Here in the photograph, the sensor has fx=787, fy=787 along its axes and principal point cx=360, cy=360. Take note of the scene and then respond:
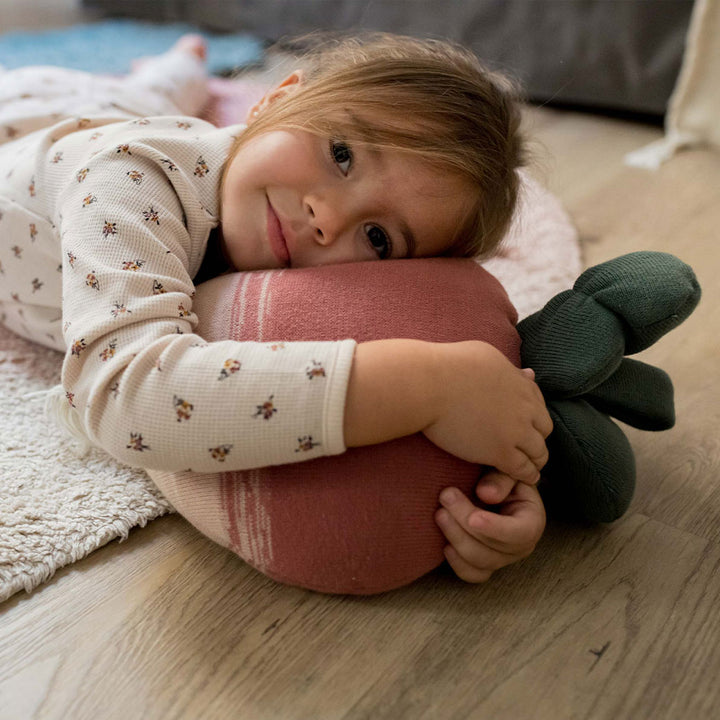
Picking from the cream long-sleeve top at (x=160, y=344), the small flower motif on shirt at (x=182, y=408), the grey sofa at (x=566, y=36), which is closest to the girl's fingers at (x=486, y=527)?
the cream long-sleeve top at (x=160, y=344)

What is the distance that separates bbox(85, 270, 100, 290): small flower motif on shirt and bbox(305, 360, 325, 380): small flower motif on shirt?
8.5 inches

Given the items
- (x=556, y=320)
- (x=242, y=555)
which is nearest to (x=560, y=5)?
(x=556, y=320)

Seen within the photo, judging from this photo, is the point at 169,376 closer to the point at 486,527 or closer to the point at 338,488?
the point at 338,488

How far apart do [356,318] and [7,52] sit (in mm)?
1774

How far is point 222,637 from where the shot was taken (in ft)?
2.13

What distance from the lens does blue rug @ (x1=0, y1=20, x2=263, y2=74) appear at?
6.79ft

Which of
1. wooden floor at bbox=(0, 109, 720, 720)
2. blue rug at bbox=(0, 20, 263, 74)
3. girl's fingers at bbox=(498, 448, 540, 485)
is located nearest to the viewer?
wooden floor at bbox=(0, 109, 720, 720)

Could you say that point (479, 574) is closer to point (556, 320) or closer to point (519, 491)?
point (519, 491)

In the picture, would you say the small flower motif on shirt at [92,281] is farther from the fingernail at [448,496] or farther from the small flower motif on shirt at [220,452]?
the fingernail at [448,496]

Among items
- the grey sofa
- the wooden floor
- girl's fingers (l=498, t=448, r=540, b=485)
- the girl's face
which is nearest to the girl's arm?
girl's fingers (l=498, t=448, r=540, b=485)

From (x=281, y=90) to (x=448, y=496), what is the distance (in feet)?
1.94

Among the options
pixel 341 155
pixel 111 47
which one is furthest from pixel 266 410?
pixel 111 47

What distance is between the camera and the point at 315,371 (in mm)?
629

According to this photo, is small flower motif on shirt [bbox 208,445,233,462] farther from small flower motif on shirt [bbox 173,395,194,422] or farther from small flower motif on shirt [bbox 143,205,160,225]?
small flower motif on shirt [bbox 143,205,160,225]
